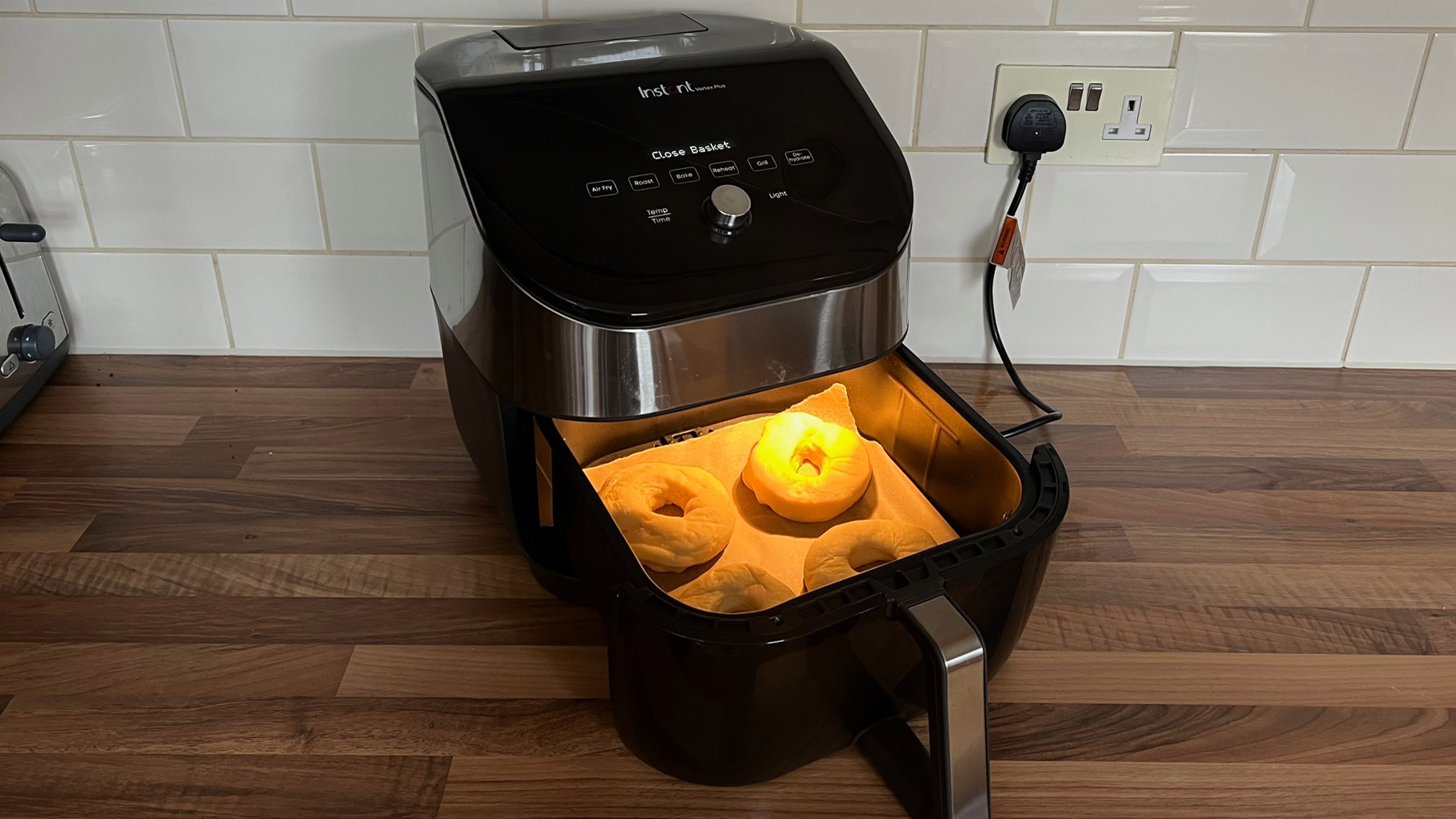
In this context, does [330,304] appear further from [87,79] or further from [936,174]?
[936,174]

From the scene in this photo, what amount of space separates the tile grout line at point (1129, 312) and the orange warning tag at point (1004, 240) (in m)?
0.13

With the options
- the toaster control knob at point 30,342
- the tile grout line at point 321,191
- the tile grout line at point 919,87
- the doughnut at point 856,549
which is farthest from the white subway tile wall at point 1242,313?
the toaster control knob at point 30,342

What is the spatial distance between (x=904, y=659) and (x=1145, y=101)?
560mm

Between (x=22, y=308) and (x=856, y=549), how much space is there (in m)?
0.71

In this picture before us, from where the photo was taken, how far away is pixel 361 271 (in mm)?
946

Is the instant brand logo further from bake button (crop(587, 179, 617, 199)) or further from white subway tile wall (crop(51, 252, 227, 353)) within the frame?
white subway tile wall (crop(51, 252, 227, 353))

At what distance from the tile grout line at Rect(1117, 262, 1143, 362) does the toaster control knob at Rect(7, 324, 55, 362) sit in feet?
2.99

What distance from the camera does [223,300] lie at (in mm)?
957

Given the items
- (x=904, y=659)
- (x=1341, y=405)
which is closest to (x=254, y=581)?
(x=904, y=659)

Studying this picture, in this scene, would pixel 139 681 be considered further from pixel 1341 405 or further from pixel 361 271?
pixel 1341 405

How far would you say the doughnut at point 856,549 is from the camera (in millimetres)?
606

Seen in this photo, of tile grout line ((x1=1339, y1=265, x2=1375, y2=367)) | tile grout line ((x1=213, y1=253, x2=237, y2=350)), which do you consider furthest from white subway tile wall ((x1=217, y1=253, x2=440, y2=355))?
tile grout line ((x1=1339, y1=265, x2=1375, y2=367))

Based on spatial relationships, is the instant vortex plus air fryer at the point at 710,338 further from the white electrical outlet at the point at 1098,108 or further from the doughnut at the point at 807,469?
the white electrical outlet at the point at 1098,108

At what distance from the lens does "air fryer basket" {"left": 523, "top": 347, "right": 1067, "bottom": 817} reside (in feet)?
1.61
